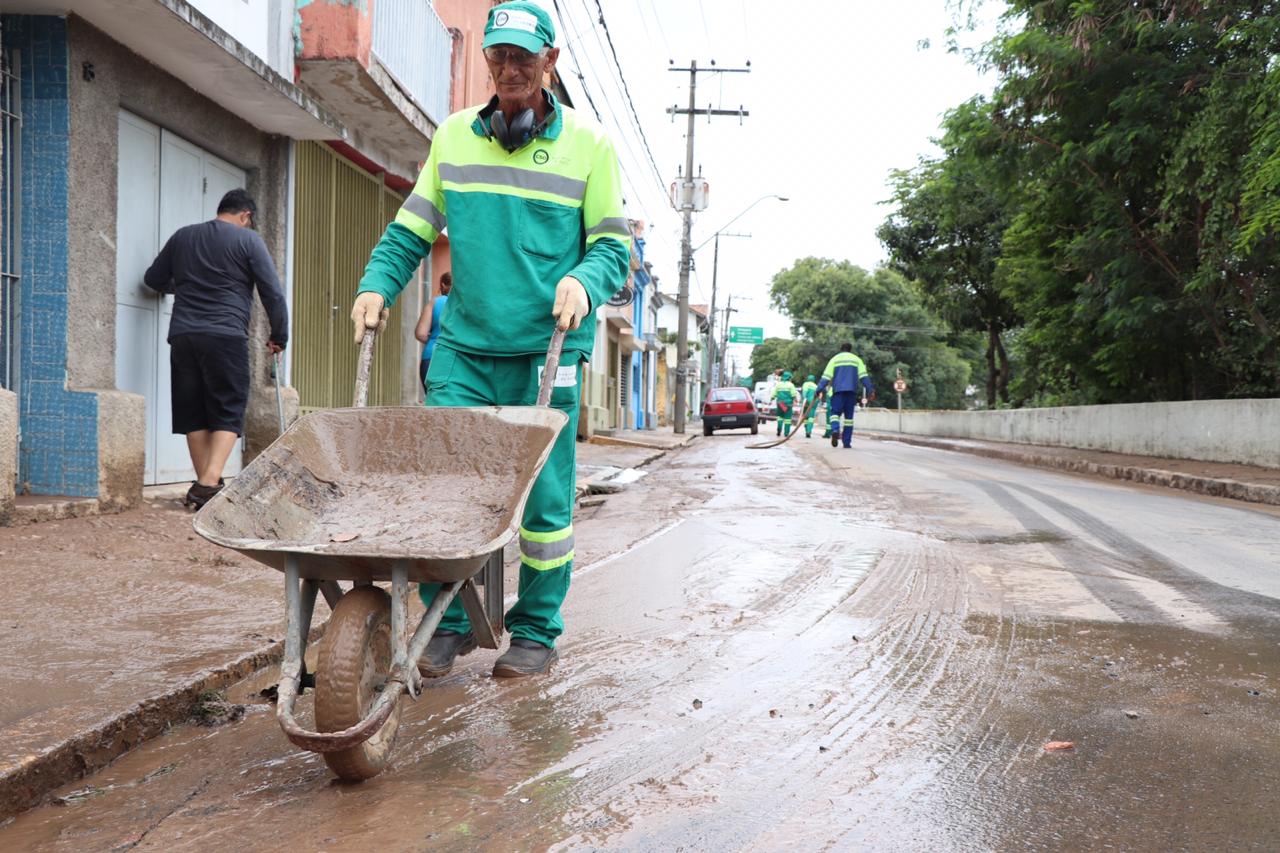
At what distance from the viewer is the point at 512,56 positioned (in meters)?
3.43

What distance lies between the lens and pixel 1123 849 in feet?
7.38

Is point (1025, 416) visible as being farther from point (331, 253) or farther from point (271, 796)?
point (271, 796)

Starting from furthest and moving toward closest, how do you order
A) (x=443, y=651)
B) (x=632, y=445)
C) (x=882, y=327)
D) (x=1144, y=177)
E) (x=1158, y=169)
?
(x=882, y=327), (x=632, y=445), (x=1144, y=177), (x=1158, y=169), (x=443, y=651)

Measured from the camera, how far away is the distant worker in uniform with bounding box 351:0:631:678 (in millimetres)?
3453

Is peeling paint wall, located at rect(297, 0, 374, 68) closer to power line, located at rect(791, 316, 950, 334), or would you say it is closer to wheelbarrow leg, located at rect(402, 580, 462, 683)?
wheelbarrow leg, located at rect(402, 580, 462, 683)

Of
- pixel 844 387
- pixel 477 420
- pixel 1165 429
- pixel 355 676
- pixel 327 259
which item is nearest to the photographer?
pixel 355 676

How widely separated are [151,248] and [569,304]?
5.10 metres

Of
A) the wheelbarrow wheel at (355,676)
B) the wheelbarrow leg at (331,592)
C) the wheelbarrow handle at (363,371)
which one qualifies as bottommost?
the wheelbarrow wheel at (355,676)

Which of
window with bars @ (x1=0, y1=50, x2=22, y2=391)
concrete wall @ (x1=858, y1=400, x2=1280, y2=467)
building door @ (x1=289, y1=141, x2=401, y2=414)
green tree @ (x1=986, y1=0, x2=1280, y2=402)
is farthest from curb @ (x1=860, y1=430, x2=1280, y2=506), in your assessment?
window with bars @ (x1=0, y1=50, x2=22, y2=391)

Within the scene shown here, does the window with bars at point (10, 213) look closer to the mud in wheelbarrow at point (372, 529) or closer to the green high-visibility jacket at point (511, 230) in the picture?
the green high-visibility jacket at point (511, 230)

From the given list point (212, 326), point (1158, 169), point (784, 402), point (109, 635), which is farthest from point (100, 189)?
point (784, 402)

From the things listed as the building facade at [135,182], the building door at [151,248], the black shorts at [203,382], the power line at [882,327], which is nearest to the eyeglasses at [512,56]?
the building facade at [135,182]

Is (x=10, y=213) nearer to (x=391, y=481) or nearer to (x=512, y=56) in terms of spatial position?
(x=512, y=56)

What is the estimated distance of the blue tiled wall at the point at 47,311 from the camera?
600cm
